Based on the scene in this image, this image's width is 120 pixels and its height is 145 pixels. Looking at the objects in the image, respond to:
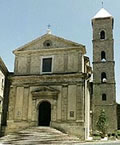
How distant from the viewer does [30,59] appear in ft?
93.5

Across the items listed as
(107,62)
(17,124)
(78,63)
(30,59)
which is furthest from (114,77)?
(17,124)

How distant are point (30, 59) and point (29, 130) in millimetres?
8133

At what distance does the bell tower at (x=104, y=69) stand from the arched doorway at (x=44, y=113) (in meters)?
9.73

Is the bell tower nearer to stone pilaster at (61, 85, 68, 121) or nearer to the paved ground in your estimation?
stone pilaster at (61, 85, 68, 121)

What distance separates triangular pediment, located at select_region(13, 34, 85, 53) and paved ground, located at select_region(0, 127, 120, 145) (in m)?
9.03

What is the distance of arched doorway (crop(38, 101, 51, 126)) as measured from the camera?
88.0 feet

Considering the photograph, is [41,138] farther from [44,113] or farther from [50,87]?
[50,87]

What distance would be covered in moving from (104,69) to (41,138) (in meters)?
18.2

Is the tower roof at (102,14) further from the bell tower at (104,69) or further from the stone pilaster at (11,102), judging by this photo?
the stone pilaster at (11,102)

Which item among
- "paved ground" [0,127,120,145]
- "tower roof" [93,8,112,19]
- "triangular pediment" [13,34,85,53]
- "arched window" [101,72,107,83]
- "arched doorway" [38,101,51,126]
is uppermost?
"tower roof" [93,8,112,19]

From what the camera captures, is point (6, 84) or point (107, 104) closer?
point (6, 84)

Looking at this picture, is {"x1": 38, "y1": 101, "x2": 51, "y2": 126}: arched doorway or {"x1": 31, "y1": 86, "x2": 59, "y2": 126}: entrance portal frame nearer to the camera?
{"x1": 31, "y1": 86, "x2": 59, "y2": 126}: entrance portal frame

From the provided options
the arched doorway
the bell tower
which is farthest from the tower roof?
the arched doorway

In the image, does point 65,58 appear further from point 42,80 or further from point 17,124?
point 17,124
